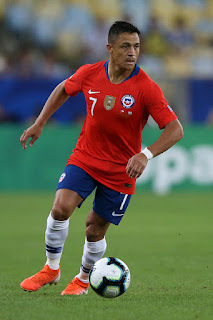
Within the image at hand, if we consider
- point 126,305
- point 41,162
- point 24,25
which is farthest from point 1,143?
point 126,305

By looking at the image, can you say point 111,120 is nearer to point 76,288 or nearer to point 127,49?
point 127,49

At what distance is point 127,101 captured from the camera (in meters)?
6.04

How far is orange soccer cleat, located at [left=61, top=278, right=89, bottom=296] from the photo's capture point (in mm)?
6220

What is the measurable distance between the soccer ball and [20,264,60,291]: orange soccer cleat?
0.61 metres

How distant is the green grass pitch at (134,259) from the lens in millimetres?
5301

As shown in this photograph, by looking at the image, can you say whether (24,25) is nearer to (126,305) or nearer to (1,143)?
(1,143)

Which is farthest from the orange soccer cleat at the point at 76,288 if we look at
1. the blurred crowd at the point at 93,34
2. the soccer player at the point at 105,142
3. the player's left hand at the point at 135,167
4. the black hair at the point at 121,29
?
the blurred crowd at the point at 93,34

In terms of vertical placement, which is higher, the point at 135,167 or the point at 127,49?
the point at 127,49

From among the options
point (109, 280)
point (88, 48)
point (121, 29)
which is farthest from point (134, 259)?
point (88, 48)

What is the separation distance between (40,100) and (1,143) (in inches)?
57.4

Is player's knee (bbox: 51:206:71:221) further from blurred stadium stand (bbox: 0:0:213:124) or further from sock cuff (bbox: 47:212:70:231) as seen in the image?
blurred stadium stand (bbox: 0:0:213:124)

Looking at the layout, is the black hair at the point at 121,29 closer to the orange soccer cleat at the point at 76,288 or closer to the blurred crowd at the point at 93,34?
the orange soccer cleat at the point at 76,288

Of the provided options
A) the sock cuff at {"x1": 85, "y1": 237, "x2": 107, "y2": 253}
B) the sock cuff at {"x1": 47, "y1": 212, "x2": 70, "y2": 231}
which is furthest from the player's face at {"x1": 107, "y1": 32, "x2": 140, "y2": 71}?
the sock cuff at {"x1": 85, "y1": 237, "x2": 107, "y2": 253}

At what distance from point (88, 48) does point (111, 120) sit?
13927mm
